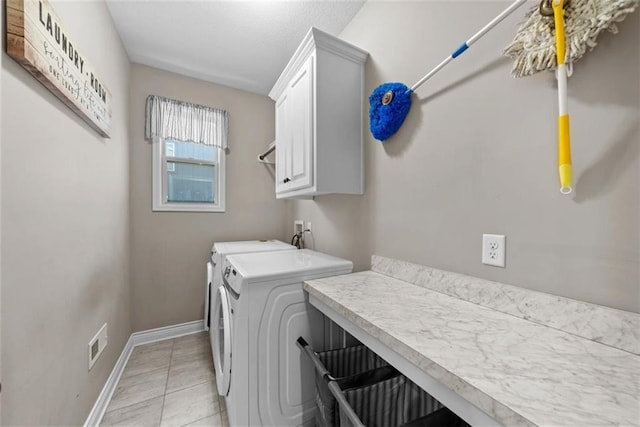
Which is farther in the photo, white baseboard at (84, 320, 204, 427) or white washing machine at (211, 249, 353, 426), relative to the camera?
white baseboard at (84, 320, 204, 427)

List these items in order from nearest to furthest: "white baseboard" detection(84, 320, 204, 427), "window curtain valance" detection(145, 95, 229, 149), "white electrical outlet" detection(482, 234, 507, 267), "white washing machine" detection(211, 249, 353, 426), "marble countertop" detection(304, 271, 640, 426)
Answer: "marble countertop" detection(304, 271, 640, 426) < "white electrical outlet" detection(482, 234, 507, 267) < "white washing machine" detection(211, 249, 353, 426) < "white baseboard" detection(84, 320, 204, 427) < "window curtain valance" detection(145, 95, 229, 149)

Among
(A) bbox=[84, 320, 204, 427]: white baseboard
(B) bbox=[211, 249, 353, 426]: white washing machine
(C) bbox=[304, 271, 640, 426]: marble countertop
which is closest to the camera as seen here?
(C) bbox=[304, 271, 640, 426]: marble countertop

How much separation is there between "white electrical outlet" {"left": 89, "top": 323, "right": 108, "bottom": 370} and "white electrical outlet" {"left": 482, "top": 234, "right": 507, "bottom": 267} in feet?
6.80

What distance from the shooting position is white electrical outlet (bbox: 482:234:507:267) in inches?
35.7

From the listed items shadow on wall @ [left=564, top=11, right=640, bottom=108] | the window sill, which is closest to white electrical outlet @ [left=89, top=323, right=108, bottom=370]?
the window sill

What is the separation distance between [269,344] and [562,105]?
4.79ft

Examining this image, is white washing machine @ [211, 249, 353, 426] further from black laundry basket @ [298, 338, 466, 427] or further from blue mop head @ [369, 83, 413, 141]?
blue mop head @ [369, 83, 413, 141]

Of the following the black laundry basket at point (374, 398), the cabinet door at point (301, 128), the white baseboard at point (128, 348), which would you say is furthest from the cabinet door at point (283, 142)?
the white baseboard at point (128, 348)

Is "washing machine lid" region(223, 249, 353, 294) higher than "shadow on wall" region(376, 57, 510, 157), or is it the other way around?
"shadow on wall" region(376, 57, 510, 157)

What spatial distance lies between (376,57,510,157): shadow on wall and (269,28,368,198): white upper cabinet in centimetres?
28

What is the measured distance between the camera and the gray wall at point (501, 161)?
0.67 metres

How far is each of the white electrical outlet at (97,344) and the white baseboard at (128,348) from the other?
0.27 meters

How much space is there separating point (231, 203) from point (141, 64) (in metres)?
1.56

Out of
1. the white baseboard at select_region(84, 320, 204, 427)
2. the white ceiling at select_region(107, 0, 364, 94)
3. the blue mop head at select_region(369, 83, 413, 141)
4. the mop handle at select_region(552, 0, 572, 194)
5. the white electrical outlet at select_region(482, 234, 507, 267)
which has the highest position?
the white ceiling at select_region(107, 0, 364, 94)
